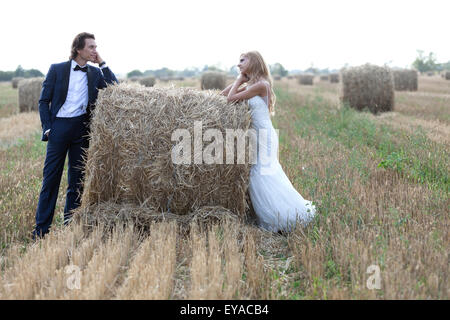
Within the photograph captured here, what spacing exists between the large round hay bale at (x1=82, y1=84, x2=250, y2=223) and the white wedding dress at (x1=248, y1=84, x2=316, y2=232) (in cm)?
18

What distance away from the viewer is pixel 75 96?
4.62m

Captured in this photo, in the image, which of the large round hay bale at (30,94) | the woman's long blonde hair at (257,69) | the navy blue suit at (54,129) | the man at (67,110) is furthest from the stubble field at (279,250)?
the large round hay bale at (30,94)

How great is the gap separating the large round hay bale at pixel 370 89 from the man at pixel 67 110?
11.5 m

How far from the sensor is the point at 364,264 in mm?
3305

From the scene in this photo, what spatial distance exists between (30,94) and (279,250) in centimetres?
1534

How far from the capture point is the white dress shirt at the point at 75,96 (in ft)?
15.0

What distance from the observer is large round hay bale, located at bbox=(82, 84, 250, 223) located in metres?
4.37

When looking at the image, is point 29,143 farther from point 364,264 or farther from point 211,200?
point 364,264

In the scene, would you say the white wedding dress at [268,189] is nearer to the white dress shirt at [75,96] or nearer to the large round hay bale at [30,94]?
the white dress shirt at [75,96]

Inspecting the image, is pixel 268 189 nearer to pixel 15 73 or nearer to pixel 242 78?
pixel 242 78

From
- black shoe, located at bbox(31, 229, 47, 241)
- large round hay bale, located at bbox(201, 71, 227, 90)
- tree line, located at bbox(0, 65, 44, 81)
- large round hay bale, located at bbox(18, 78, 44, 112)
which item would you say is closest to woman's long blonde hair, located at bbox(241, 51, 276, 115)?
black shoe, located at bbox(31, 229, 47, 241)

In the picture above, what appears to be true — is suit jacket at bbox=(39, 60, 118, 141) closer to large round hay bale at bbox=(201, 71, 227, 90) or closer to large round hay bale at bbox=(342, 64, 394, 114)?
large round hay bale at bbox=(342, 64, 394, 114)

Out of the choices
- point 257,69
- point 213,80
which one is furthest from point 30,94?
point 257,69
